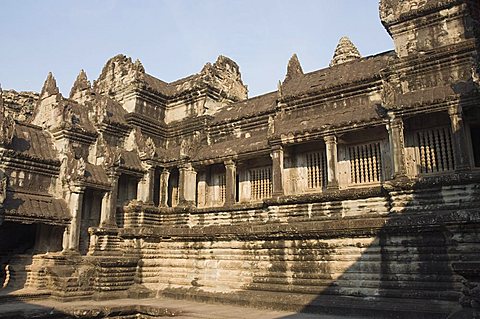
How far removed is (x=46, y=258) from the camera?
18656 mm

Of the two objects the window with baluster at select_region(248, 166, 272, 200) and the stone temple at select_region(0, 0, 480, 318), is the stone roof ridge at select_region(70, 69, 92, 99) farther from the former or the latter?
the window with baluster at select_region(248, 166, 272, 200)

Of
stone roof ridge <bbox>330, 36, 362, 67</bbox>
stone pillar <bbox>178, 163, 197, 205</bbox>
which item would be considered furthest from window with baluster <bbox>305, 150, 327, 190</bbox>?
stone roof ridge <bbox>330, 36, 362, 67</bbox>

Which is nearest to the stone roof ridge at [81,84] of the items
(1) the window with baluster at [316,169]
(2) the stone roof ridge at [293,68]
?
(2) the stone roof ridge at [293,68]

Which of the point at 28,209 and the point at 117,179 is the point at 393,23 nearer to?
the point at 117,179

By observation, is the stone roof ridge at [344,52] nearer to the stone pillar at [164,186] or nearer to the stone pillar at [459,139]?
the stone pillar at [164,186]

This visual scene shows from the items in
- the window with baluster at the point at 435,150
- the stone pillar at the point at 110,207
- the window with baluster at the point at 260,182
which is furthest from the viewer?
the window with baluster at the point at 260,182

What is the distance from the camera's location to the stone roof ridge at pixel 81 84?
81.8ft

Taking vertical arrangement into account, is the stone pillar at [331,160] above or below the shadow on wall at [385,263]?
above

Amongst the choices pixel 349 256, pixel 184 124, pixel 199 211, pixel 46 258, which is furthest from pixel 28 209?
pixel 349 256

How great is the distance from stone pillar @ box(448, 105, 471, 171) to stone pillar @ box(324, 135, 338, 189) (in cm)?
465

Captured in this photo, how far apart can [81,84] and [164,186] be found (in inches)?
316

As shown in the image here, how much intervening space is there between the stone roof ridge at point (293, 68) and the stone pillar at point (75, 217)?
532 inches

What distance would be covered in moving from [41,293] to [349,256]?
1203 cm

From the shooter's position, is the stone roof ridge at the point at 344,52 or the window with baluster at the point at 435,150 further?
the stone roof ridge at the point at 344,52
